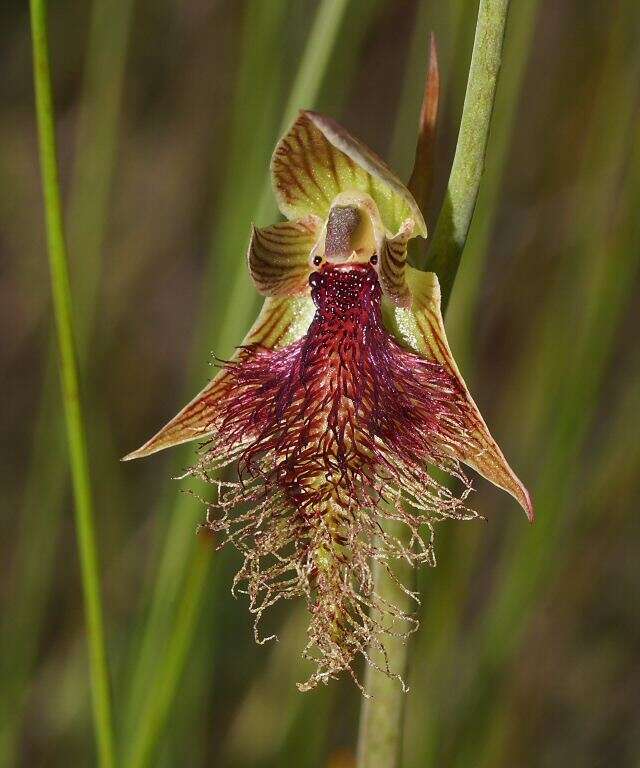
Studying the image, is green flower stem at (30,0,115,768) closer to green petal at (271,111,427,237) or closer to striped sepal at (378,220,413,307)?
green petal at (271,111,427,237)

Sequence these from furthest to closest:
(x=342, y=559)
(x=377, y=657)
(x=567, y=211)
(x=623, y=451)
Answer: (x=567, y=211) < (x=623, y=451) < (x=377, y=657) < (x=342, y=559)

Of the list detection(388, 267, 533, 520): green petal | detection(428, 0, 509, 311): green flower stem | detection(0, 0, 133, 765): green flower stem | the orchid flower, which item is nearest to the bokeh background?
detection(0, 0, 133, 765): green flower stem

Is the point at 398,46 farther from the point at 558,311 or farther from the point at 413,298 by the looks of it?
the point at 413,298

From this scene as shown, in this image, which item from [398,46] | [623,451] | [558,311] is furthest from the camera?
[398,46]

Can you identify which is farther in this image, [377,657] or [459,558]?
[459,558]

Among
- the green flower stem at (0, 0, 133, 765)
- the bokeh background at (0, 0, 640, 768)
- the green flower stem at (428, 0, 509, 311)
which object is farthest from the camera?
the green flower stem at (0, 0, 133, 765)

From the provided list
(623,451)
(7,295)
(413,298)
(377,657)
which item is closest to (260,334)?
(413,298)
